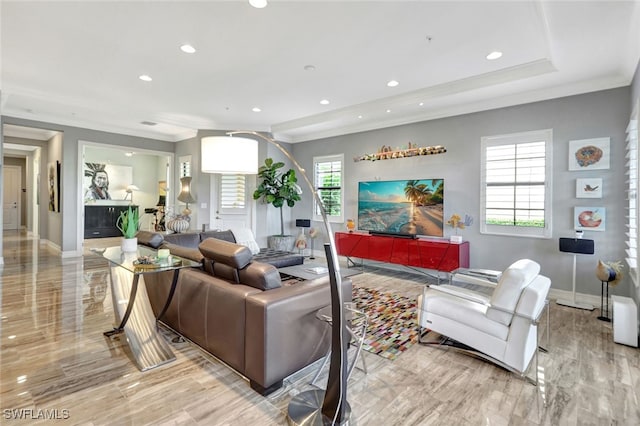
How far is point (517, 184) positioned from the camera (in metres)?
4.64

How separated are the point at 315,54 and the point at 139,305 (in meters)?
3.23

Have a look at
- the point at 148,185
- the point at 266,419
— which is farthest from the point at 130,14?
the point at 148,185

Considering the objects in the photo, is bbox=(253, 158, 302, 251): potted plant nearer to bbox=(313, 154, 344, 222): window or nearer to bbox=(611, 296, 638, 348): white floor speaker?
bbox=(313, 154, 344, 222): window

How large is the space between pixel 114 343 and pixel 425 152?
4999 mm

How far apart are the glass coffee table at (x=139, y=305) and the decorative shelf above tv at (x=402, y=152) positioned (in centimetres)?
417

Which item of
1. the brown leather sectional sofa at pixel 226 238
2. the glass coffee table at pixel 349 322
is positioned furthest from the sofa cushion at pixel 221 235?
the glass coffee table at pixel 349 322

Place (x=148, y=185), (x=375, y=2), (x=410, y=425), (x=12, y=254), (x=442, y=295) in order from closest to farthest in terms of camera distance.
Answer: (x=410, y=425) → (x=375, y=2) → (x=442, y=295) → (x=12, y=254) → (x=148, y=185)

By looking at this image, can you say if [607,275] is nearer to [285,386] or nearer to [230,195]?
[285,386]

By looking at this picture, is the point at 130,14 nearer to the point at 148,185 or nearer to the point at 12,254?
the point at 12,254

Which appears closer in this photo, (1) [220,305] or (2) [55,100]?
(1) [220,305]

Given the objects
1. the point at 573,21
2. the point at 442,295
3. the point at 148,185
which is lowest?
the point at 442,295

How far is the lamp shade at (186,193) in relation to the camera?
7.24m

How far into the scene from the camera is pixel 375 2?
270 centimetres

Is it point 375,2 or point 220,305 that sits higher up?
point 375,2
